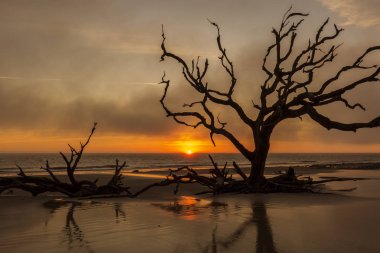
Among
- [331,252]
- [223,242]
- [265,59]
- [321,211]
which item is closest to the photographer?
[331,252]

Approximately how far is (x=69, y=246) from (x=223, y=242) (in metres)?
2.00

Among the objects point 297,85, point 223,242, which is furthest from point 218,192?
point 223,242

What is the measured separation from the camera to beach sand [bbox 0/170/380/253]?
5.50 m

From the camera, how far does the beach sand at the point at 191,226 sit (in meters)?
5.50

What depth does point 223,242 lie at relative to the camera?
5.69 meters

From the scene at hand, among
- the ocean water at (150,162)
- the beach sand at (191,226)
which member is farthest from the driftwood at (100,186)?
the ocean water at (150,162)

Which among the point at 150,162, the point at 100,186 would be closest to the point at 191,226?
the point at 100,186

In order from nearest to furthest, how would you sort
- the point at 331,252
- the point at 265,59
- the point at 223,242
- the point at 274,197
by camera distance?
the point at 331,252 → the point at 223,242 → the point at 274,197 → the point at 265,59

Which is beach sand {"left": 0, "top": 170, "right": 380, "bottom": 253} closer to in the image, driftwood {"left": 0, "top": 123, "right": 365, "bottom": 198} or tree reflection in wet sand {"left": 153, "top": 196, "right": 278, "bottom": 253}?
tree reflection in wet sand {"left": 153, "top": 196, "right": 278, "bottom": 253}

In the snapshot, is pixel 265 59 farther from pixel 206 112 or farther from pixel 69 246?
pixel 69 246

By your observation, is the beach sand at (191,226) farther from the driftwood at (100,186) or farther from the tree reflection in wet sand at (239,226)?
the driftwood at (100,186)

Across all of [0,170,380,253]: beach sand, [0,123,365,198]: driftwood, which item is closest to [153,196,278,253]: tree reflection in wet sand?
[0,170,380,253]: beach sand

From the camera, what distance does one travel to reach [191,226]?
6.81 metres

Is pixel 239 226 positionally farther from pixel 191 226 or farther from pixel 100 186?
pixel 100 186
